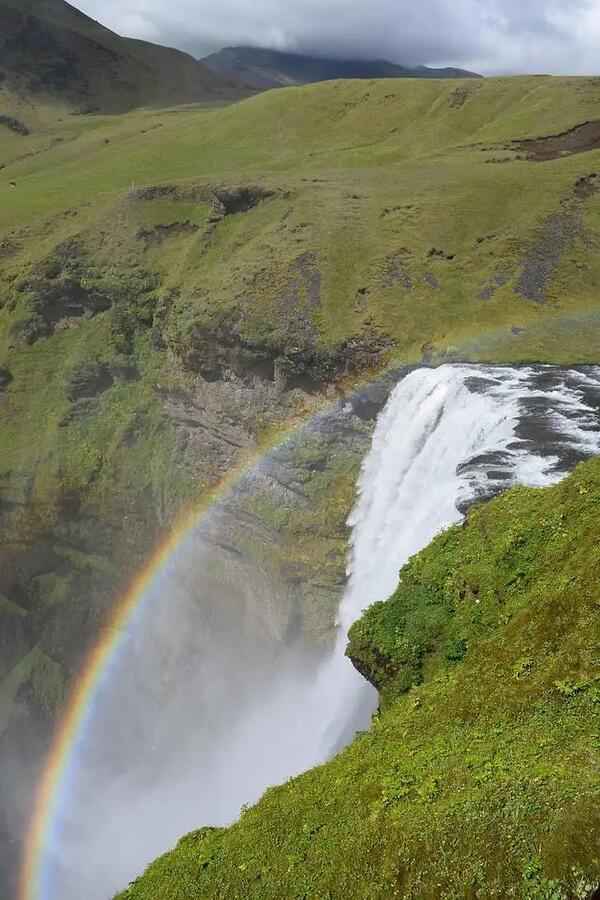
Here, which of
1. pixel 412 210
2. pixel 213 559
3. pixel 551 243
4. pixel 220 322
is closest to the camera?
pixel 213 559

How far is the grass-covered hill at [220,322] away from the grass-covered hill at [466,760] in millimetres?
23595

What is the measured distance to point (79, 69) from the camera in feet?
567

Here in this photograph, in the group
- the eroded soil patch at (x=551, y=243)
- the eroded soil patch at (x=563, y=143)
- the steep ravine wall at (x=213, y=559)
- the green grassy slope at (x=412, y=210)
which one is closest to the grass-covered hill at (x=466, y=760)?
the steep ravine wall at (x=213, y=559)

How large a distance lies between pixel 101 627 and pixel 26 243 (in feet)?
136

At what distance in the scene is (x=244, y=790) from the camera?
33.7m

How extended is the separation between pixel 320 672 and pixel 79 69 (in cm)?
18639

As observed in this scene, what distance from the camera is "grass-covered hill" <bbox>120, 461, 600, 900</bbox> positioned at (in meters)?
7.90

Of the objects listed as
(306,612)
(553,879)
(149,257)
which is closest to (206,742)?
(306,612)

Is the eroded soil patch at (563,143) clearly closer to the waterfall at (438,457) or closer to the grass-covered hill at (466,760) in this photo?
the waterfall at (438,457)

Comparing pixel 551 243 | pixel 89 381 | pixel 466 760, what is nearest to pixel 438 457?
pixel 466 760

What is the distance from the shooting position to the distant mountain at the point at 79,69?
166125 millimetres

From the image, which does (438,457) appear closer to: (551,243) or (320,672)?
(320,672)

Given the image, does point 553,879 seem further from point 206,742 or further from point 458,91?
point 458,91

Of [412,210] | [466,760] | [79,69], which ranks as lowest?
[466,760]
